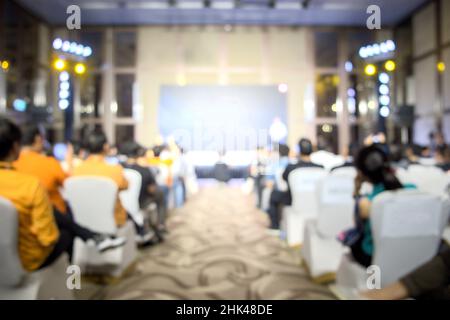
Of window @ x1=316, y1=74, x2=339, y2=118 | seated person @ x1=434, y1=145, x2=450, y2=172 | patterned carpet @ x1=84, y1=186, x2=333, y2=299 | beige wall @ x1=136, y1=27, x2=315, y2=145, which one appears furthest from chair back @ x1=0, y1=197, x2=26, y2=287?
window @ x1=316, y1=74, x2=339, y2=118

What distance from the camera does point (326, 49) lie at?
11094mm

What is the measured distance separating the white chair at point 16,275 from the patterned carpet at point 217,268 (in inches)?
25.7

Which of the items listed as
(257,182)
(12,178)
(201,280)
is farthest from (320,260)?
(257,182)

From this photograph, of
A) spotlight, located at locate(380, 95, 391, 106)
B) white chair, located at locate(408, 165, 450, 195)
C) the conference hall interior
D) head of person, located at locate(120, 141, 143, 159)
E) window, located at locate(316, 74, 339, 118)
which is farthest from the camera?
window, located at locate(316, 74, 339, 118)

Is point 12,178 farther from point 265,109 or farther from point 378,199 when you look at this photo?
point 265,109

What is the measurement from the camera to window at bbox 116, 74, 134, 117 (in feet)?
35.4

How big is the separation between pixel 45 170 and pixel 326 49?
1055 centimetres

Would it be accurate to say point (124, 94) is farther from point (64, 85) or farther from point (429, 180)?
point (429, 180)

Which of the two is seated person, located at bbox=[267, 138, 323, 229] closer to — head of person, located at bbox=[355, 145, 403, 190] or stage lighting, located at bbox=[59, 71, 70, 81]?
head of person, located at bbox=[355, 145, 403, 190]

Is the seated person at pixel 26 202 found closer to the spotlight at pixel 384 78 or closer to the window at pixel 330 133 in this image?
the spotlight at pixel 384 78

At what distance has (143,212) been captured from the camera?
12.3ft

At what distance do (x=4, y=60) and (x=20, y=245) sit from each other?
836 centimetres

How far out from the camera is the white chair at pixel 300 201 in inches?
128

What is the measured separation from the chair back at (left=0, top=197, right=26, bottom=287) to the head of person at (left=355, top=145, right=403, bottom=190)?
5.68 ft
